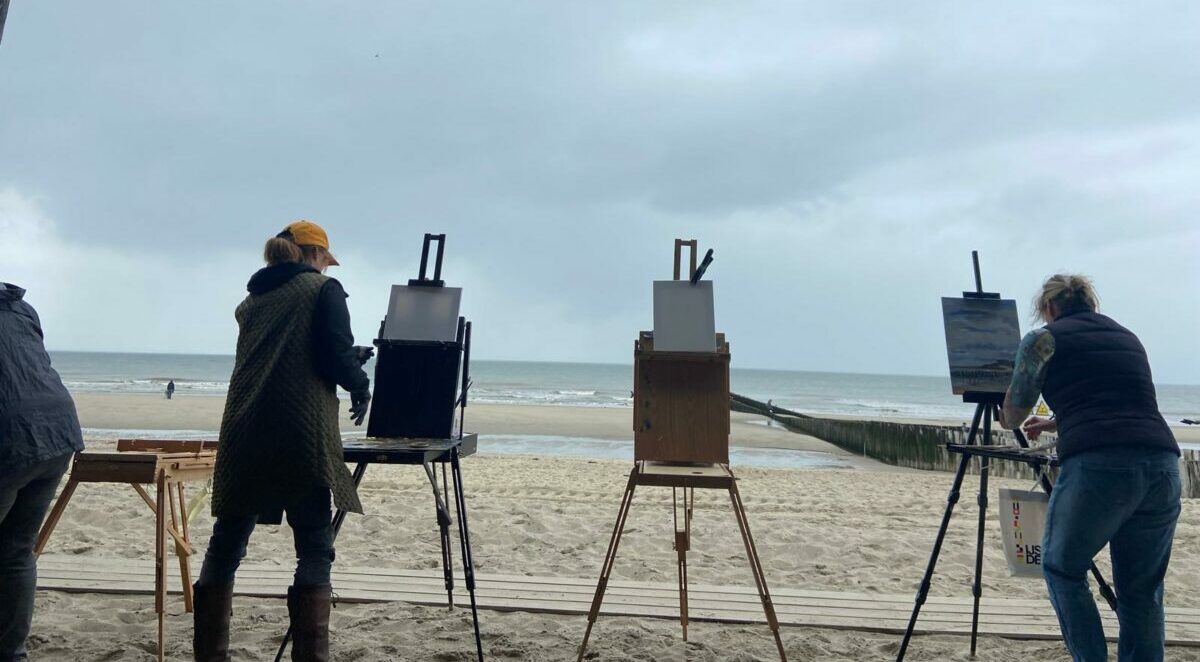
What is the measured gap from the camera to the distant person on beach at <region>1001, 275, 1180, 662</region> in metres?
2.26

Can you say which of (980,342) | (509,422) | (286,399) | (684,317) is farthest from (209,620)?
(509,422)

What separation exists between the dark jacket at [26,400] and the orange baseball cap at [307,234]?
2.88 feet

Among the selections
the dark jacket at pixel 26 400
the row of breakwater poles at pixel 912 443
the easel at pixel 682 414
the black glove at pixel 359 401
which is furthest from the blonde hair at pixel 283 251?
the row of breakwater poles at pixel 912 443

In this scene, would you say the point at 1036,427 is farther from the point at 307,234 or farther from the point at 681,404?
the point at 307,234

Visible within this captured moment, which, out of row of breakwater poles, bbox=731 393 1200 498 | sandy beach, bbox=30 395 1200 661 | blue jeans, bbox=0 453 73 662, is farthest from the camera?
row of breakwater poles, bbox=731 393 1200 498

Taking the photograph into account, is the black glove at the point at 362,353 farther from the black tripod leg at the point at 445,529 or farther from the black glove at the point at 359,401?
the black tripod leg at the point at 445,529

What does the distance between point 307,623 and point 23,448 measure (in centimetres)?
102

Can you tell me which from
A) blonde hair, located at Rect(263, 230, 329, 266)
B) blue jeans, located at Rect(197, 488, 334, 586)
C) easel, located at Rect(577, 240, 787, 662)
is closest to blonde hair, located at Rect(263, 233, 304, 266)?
blonde hair, located at Rect(263, 230, 329, 266)

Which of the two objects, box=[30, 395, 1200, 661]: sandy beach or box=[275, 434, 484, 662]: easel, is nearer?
box=[275, 434, 484, 662]: easel

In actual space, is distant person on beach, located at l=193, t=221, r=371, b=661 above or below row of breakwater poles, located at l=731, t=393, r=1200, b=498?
above

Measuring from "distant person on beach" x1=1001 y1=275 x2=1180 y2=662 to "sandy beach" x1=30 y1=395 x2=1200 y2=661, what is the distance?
791mm

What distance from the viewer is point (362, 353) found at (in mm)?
2625

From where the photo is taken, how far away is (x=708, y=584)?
401 cm

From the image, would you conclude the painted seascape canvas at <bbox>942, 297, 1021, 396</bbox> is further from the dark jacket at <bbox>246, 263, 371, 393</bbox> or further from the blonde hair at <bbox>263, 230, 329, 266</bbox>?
the blonde hair at <bbox>263, 230, 329, 266</bbox>
